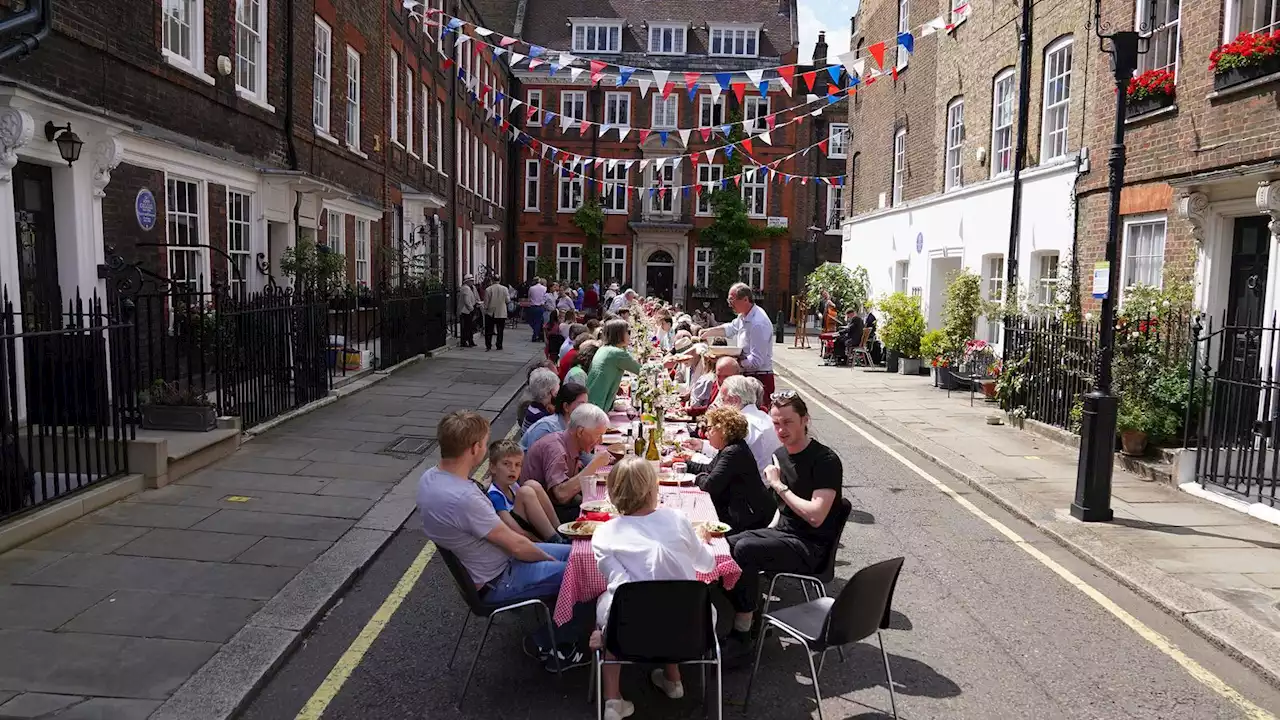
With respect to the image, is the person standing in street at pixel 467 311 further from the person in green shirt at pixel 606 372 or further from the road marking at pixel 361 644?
the road marking at pixel 361 644

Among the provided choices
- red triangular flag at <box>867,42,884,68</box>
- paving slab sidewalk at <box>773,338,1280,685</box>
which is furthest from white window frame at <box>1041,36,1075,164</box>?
paving slab sidewalk at <box>773,338,1280,685</box>

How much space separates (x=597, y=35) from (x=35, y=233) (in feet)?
125

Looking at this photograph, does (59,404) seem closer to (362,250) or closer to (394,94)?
(362,250)

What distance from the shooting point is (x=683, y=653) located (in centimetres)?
390

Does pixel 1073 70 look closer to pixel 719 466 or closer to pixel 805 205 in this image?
pixel 719 466

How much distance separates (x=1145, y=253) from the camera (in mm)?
12047

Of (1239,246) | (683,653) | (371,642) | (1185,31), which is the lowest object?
(371,642)

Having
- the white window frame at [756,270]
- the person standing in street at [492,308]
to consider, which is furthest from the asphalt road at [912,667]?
the white window frame at [756,270]

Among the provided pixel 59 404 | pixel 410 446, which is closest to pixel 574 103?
pixel 410 446

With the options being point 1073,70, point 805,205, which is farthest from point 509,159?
point 1073,70

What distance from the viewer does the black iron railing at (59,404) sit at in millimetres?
6039

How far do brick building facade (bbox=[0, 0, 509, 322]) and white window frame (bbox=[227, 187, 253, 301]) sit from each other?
39 millimetres

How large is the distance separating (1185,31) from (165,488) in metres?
12.1

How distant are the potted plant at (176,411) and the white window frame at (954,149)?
1492cm
